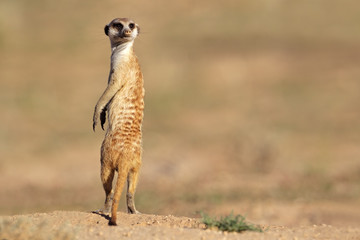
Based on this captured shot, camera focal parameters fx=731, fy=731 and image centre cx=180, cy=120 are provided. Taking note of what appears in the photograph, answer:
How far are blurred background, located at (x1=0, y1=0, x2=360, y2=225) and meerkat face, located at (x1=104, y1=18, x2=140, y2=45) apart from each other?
3.55 metres

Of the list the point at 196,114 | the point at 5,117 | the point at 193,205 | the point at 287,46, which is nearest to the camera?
the point at 193,205

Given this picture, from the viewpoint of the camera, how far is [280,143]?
17.1 metres

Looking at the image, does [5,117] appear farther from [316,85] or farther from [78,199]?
[316,85]

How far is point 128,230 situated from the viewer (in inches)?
255

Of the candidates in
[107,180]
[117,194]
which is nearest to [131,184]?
[107,180]

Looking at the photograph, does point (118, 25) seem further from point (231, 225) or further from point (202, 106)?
point (202, 106)

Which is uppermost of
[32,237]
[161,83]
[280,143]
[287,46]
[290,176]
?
[287,46]

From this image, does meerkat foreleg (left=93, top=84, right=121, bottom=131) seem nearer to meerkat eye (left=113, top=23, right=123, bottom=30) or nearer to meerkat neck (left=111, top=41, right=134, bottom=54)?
meerkat neck (left=111, top=41, right=134, bottom=54)

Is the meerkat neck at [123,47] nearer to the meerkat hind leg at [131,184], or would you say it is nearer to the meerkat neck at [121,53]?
the meerkat neck at [121,53]

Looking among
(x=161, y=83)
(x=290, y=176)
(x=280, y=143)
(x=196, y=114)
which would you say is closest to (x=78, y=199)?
(x=290, y=176)

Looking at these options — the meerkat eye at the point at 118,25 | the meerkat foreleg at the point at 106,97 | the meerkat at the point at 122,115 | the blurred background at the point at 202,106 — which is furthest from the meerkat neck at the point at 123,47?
the blurred background at the point at 202,106

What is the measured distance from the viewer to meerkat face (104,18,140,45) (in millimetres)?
7611

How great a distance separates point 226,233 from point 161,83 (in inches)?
702

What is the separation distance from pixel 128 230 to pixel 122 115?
1.34 m
